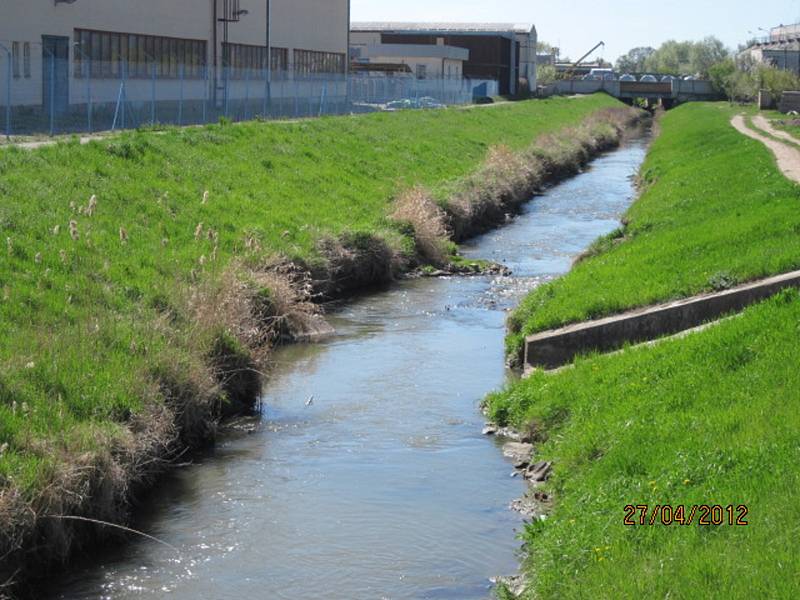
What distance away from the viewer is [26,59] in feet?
127

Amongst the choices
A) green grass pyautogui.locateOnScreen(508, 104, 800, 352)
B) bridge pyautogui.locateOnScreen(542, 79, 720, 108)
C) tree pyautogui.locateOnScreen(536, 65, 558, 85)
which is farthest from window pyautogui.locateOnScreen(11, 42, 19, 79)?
tree pyautogui.locateOnScreen(536, 65, 558, 85)

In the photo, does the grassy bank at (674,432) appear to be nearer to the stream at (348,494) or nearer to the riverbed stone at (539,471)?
the riverbed stone at (539,471)

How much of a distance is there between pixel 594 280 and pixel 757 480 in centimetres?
946

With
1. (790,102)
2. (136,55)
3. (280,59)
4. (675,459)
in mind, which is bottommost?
(675,459)

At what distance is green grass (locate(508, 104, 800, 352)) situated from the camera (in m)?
15.4

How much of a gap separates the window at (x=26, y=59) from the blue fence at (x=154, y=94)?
4 centimetres

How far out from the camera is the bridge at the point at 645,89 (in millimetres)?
117812

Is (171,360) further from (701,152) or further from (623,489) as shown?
(701,152)

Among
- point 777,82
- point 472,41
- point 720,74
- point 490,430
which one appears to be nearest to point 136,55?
point 490,430

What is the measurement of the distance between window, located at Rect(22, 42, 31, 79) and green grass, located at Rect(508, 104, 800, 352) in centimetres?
1955

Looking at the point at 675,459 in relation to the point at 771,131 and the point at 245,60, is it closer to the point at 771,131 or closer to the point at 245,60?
the point at 771,131

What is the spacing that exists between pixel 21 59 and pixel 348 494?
30.4m

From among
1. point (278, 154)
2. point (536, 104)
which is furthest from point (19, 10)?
point (536, 104)

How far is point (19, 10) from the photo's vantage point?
129 feet
